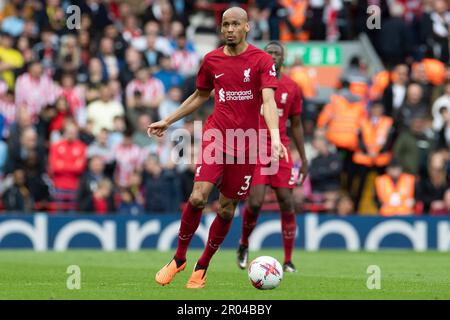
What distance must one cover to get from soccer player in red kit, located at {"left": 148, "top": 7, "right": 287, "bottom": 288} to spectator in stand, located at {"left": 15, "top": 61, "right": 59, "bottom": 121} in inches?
405

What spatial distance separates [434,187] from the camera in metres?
20.4

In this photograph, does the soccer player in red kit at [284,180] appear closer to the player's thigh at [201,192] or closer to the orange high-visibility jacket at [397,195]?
the player's thigh at [201,192]

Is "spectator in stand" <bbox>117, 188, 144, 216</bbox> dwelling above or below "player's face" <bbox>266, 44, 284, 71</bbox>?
below

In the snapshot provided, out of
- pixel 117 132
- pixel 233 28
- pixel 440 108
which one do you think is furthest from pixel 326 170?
pixel 233 28

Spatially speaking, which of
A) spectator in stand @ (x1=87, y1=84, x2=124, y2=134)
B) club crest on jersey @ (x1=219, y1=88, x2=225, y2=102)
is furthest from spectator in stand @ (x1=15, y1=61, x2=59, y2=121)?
club crest on jersey @ (x1=219, y1=88, x2=225, y2=102)

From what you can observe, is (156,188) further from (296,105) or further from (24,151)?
(296,105)

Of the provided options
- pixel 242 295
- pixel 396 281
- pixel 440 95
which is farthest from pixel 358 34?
pixel 242 295

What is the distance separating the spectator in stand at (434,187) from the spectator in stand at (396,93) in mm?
1700

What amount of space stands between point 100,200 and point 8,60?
155 inches

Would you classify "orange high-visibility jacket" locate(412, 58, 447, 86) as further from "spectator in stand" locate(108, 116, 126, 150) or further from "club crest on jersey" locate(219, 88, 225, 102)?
"club crest on jersey" locate(219, 88, 225, 102)

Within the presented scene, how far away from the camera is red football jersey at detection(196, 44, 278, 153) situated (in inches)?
447

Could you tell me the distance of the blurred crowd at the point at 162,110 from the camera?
20391 millimetres

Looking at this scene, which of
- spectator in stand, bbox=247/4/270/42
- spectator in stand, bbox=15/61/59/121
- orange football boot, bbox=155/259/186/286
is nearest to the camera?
orange football boot, bbox=155/259/186/286

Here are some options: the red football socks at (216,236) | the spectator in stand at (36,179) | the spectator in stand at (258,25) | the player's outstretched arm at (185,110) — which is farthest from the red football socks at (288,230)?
the spectator in stand at (258,25)
